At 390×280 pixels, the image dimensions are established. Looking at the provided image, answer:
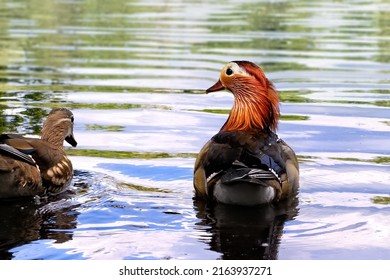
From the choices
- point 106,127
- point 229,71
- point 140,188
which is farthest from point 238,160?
point 106,127

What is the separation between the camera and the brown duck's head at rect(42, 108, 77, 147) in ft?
35.0

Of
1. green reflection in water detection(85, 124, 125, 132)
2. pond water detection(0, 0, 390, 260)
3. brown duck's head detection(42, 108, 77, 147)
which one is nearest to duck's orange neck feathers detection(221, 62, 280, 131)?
pond water detection(0, 0, 390, 260)

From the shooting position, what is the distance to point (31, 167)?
30.4ft

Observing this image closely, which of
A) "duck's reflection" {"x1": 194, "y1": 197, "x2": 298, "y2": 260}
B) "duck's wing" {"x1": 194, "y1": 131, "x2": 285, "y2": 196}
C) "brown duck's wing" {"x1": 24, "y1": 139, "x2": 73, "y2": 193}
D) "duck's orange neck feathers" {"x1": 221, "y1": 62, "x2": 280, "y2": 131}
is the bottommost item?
"duck's reflection" {"x1": 194, "y1": 197, "x2": 298, "y2": 260}

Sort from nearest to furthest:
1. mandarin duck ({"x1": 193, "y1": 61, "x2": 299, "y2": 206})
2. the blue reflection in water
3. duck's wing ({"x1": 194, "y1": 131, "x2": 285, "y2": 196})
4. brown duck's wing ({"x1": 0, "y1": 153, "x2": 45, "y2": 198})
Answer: duck's wing ({"x1": 194, "y1": 131, "x2": 285, "y2": 196}), mandarin duck ({"x1": 193, "y1": 61, "x2": 299, "y2": 206}), brown duck's wing ({"x1": 0, "y1": 153, "x2": 45, "y2": 198}), the blue reflection in water

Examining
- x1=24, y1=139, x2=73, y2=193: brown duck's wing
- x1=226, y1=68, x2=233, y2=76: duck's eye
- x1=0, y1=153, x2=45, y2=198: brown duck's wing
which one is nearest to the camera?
x1=0, y1=153, x2=45, y2=198: brown duck's wing

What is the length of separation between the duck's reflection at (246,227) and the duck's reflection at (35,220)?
1.30 meters

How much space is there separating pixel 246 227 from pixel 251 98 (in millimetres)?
1976

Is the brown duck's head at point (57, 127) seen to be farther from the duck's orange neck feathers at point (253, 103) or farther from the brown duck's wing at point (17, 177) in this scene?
the duck's orange neck feathers at point (253, 103)

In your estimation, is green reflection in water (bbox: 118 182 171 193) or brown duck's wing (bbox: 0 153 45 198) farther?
green reflection in water (bbox: 118 182 171 193)

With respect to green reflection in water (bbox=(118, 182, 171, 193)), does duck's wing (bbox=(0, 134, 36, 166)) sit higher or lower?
higher

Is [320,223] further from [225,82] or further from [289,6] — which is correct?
[289,6]

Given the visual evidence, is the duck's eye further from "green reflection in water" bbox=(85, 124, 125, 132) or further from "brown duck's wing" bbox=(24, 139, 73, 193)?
"green reflection in water" bbox=(85, 124, 125, 132)

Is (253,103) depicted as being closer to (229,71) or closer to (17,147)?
(229,71)
